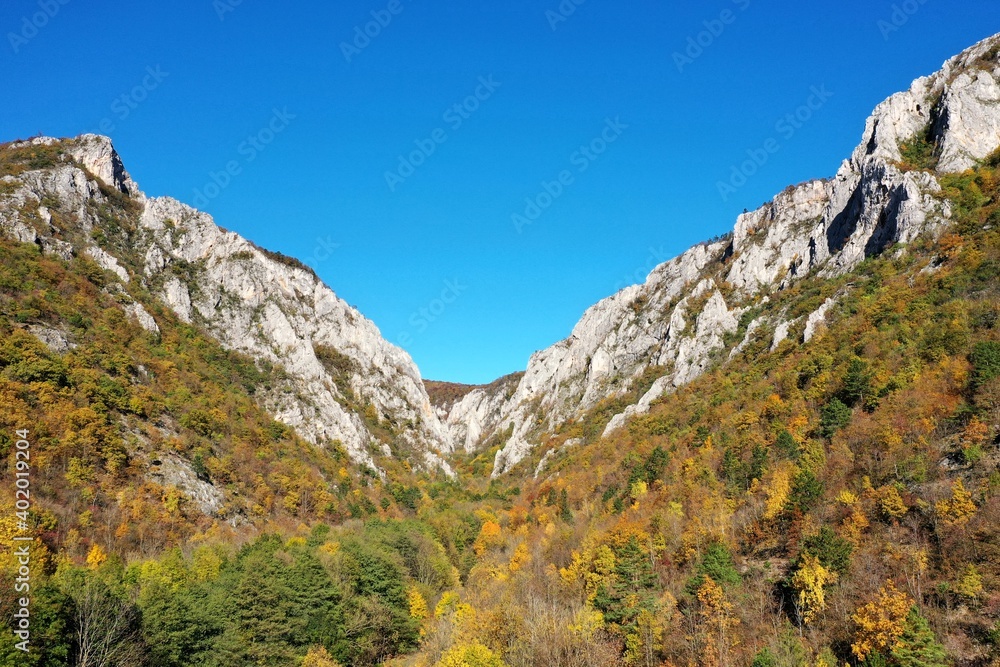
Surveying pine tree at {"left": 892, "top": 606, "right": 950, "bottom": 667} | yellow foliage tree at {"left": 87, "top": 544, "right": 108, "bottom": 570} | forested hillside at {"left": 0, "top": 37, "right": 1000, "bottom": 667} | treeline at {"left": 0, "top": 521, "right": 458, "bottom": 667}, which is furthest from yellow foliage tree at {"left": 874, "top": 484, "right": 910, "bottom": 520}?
yellow foliage tree at {"left": 87, "top": 544, "right": 108, "bottom": 570}

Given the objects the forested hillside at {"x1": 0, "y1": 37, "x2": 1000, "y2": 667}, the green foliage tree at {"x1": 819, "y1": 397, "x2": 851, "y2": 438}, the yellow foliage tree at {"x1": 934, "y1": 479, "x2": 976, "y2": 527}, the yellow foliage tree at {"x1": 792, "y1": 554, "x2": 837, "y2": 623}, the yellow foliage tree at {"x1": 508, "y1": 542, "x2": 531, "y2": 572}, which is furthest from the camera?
the yellow foliage tree at {"x1": 508, "y1": 542, "x2": 531, "y2": 572}

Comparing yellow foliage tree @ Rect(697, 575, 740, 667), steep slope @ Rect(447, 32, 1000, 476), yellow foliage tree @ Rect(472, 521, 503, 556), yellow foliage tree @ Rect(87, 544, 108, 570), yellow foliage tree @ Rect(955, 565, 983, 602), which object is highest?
steep slope @ Rect(447, 32, 1000, 476)

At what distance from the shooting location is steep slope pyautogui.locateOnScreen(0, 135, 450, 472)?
96.3 m

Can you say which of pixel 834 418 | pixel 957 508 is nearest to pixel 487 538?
pixel 834 418

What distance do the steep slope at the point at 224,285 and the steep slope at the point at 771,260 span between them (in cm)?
4334

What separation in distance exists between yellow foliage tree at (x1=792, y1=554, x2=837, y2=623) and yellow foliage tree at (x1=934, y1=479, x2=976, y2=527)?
7.39 m

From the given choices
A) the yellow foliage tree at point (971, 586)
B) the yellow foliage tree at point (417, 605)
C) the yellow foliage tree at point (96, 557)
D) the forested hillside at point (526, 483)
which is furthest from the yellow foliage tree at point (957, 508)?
the yellow foliage tree at point (96, 557)

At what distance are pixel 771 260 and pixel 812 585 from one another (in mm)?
107806

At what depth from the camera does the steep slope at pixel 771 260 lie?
91.1m

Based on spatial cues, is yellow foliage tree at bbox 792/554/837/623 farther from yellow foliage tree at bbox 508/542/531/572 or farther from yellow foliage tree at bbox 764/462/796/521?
yellow foliage tree at bbox 508/542/531/572

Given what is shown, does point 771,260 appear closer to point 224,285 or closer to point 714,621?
point 714,621

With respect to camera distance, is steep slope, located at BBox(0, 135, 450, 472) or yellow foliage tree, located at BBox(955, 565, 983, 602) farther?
steep slope, located at BBox(0, 135, 450, 472)

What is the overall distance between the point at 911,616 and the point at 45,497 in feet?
206

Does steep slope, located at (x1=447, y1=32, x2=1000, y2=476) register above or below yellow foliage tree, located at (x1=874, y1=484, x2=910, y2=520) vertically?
above
